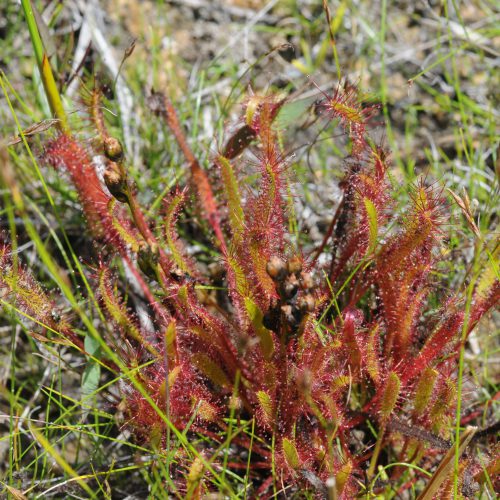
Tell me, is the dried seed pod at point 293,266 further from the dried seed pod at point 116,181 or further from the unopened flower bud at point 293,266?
the dried seed pod at point 116,181

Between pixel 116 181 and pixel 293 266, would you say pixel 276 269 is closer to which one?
pixel 293 266

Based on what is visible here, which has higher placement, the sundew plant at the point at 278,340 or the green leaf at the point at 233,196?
the green leaf at the point at 233,196

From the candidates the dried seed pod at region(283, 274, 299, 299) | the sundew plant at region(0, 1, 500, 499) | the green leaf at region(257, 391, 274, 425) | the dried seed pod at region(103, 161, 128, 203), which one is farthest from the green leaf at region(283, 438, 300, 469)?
the dried seed pod at region(103, 161, 128, 203)

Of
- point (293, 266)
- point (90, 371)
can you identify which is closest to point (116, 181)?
point (293, 266)

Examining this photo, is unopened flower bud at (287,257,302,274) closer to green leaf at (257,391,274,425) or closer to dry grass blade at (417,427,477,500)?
green leaf at (257,391,274,425)

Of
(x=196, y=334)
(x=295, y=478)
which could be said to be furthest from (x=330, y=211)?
(x=295, y=478)

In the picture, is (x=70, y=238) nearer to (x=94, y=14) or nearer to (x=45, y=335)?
(x=45, y=335)

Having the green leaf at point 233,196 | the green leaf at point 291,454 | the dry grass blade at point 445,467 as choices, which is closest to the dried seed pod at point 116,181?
the green leaf at point 233,196

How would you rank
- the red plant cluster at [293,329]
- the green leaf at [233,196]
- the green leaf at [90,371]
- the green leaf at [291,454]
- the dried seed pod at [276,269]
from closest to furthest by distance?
1. the dried seed pod at [276,269]
2. the green leaf at [291,454]
3. the red plant cluster at [293,329]
4. the green leaf at [233,196]
5. the green leaf at [90,371]
